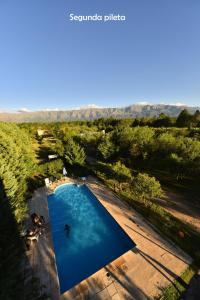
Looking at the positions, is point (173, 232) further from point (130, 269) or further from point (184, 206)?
point (130, 269)

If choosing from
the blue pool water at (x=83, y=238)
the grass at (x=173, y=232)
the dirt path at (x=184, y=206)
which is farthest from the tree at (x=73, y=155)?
the dirt path at (x=184, y=206)

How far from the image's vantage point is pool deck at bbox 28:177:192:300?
29.8 ft

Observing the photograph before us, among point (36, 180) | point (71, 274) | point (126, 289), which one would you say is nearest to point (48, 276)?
point (71, 274)

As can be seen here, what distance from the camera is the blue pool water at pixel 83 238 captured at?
11680 mm

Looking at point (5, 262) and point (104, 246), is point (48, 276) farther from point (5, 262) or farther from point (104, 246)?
point (104, 246)

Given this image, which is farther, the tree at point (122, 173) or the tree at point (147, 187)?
the tree at point (122, 173)

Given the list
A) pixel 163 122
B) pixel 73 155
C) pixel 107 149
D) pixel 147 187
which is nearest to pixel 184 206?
pixel 147 187

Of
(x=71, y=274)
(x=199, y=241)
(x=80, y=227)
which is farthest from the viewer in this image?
(x=80, y=227)

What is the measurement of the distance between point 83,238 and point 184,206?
1066cm

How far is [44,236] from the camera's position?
13.5 meters

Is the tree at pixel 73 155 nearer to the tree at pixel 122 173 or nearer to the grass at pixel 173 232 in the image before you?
the tree at pixel 122 173

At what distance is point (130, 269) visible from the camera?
10430 millimetres

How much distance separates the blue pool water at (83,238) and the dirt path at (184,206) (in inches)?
229

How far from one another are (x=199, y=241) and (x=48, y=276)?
1096 cm
